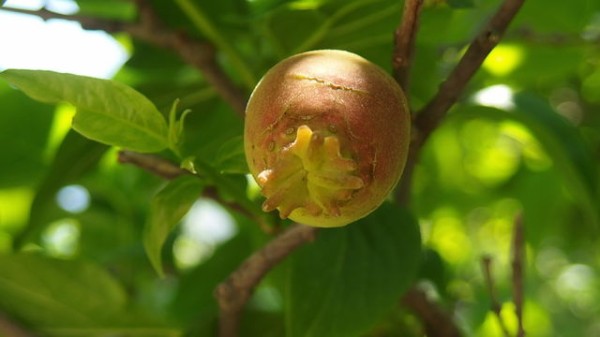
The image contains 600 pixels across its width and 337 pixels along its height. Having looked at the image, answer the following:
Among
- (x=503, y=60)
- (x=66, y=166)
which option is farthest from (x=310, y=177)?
(x=503, y=60)

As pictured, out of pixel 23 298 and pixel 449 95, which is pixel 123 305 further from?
pixel 449 95

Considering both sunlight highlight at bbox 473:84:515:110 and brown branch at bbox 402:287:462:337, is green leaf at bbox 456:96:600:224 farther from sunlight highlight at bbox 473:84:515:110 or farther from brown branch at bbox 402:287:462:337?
brown branch at bbox 402:287:462:337

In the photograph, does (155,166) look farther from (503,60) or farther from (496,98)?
(503,60)

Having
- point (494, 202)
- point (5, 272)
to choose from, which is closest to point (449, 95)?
point (5, 272)

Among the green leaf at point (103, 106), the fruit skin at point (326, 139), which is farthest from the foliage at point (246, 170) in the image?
the fruit skin at point (326, 139)

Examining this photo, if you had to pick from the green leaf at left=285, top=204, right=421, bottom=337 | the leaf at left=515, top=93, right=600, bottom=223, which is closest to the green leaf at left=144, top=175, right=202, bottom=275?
the green leaf at left=285, top=204, right=421, bottom=337
